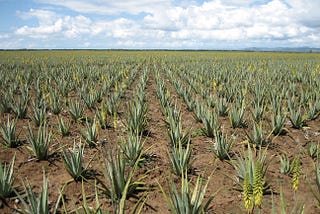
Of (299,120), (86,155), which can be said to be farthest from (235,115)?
(86,155)

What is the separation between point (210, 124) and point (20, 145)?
12.6 ft

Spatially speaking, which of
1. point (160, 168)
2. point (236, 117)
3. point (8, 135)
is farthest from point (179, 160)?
point (8, 135)

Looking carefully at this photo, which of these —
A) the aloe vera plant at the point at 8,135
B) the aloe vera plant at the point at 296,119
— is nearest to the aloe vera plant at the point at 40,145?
the aloe vera plant at the point at 8,135

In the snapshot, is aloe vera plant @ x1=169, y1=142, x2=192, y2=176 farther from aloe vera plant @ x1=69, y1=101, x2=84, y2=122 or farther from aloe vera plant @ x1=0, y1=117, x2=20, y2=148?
aloe vera plant @ x1=69, y1=101, x2=84, y2=122

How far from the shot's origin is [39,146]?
14.9ft

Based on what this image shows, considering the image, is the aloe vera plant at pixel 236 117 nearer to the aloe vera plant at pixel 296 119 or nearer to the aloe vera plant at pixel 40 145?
the aloe vera plant at pixel 296 119

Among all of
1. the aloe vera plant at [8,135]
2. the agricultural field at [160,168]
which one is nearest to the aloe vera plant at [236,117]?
the agricultural field at [160,168]

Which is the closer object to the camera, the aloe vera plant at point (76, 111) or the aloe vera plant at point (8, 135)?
the aloe vera plant at point (8, 135)

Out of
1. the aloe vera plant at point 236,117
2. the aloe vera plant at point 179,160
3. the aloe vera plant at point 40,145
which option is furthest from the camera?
the aloe vera plant at point 236,117

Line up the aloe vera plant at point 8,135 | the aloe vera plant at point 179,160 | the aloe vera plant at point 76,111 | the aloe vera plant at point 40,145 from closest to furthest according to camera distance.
→ the aloe vera plant at point 179,160, the aloe vera plant at point 40,145, the aloe vera plant at point 8,135, the aloe vera plant at point 76,111

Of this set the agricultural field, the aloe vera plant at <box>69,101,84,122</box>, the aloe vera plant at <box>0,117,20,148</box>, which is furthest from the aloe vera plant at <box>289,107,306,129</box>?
the aloe vera plant at <box>0,117,20,148</box>

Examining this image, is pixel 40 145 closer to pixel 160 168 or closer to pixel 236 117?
pixel 160 168

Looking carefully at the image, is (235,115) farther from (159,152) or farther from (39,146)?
(39,146)

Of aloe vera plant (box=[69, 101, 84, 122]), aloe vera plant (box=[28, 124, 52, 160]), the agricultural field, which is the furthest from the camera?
aloe vera plant (box=[69, 101, 84, 122])
